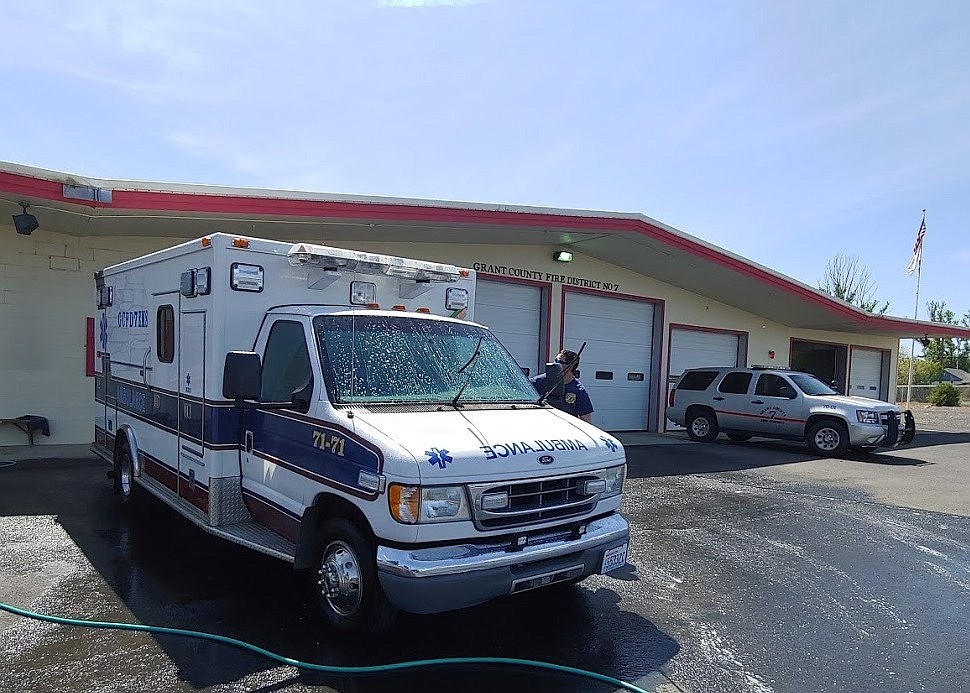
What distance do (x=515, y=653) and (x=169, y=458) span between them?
361 centimetres

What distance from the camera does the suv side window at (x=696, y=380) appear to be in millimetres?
16156

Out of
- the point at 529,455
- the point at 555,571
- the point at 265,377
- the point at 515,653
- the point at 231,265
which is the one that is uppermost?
the point at 231,265

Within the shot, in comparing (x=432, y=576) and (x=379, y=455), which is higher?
(x=379, y=455)

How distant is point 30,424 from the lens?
10.9 metres

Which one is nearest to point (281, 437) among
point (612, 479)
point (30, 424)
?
point (612, 479)

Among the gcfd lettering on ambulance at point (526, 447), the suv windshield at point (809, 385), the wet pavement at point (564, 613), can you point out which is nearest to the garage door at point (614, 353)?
the suv windshield at point (809, 385)

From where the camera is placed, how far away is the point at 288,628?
452 centimetres

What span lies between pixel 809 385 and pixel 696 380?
2.46m

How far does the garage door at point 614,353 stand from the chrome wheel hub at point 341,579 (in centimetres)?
1193

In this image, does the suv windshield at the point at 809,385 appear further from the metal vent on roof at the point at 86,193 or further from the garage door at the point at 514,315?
the metal vent on roof at the point at 86,193

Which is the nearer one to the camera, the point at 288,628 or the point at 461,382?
the point at 288,628

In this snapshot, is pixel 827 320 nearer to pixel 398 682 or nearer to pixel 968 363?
pixel 398 682

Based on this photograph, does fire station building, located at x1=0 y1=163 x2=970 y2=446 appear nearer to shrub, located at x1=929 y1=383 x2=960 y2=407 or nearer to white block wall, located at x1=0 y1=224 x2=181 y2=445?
white block wall, located at x1=0 y1=224 x2=181 y2=445

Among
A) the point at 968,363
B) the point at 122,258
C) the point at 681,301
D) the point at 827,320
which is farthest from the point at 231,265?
the point at 968,363
